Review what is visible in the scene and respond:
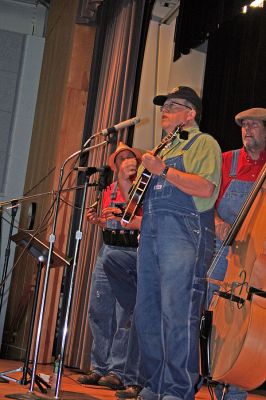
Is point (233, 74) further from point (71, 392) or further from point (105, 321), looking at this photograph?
point (71, 392)

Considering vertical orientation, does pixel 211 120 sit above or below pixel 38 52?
below

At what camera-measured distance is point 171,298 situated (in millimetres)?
3070

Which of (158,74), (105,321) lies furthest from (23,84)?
(105,321)

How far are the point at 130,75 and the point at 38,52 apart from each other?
3.43m

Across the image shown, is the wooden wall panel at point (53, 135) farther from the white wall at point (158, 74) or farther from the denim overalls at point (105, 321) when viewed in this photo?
the denim overalls at point (105, 321)

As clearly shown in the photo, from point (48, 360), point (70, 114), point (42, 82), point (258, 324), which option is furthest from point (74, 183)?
point (258, 324)

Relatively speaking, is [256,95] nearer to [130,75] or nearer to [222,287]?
[130,75]

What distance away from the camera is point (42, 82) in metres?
8.20

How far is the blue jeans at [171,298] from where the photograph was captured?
3037 mm

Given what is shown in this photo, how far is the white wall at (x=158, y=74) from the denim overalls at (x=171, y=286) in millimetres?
2508

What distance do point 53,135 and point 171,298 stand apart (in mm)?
3904

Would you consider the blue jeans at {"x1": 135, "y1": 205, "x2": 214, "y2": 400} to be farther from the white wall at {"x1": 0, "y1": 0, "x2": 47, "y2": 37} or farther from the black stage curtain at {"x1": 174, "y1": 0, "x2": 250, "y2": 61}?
the white wall at {"x1": 0, "y1": 0, "x2": 47, "y2": 37}

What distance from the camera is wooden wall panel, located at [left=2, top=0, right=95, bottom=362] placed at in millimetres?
5961

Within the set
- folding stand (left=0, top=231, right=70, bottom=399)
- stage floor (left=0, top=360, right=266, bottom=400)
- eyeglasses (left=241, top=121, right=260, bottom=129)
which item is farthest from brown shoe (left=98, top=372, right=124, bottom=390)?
eyeglasses (left=241, top=121, right=260, bottom=129)
